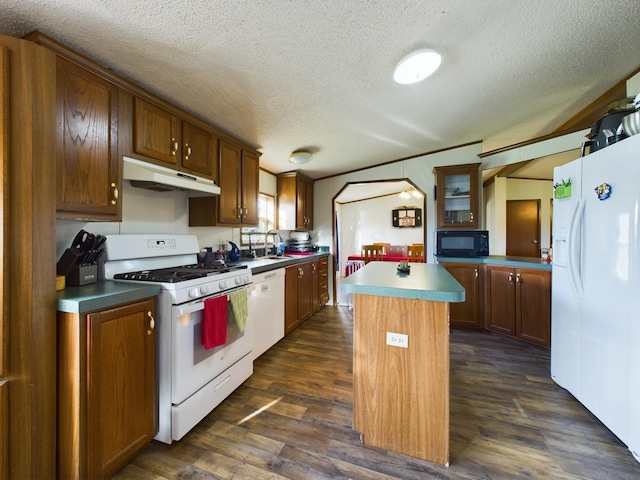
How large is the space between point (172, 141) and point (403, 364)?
7.09 ft

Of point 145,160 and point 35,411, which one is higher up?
point 145,160

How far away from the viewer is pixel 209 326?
1.65 meters

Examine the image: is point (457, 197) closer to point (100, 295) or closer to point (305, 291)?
point (305, 291)

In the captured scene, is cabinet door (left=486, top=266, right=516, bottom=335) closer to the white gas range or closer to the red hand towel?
the white gas range

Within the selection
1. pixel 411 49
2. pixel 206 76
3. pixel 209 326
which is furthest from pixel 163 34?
pixel 209 326

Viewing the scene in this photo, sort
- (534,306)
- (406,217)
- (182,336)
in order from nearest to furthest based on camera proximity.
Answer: (182,336) < (534,306) < (406,217)

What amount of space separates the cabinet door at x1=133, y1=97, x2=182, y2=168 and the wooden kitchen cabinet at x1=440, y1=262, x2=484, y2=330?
3285mm

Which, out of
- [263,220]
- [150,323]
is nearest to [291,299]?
[263,220]

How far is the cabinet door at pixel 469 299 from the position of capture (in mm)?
3334

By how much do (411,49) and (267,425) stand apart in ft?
8.39

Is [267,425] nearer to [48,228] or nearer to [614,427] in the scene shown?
[48,228]

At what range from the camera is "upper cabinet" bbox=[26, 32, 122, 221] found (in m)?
1.29

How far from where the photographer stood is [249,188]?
2859 millimetres

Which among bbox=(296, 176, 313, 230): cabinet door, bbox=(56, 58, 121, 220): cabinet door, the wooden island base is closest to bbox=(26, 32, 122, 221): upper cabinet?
bbox=(56, 58, 121, 220): cabinet door
